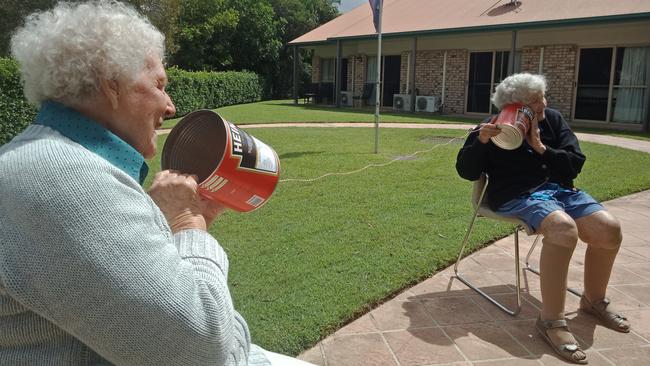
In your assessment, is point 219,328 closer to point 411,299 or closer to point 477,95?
point 411,299

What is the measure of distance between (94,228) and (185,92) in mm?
19340

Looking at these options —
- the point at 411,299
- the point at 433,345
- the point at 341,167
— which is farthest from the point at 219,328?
the point at 341,167

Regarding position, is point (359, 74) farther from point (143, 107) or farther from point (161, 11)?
point (143, 107)

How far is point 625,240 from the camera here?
489 cm

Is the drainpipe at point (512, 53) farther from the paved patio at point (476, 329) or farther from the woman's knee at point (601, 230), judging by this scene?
the woman's knee at point (601, 230)

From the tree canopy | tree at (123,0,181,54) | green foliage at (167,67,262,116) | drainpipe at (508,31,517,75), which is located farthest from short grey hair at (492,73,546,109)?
the tree canopy

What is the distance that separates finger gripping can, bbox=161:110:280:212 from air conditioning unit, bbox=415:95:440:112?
18252 millimetres

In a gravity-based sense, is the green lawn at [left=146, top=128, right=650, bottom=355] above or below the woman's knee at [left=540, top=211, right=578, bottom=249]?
below

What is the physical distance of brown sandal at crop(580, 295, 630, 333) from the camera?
3124 millimetres

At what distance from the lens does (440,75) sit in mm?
19500

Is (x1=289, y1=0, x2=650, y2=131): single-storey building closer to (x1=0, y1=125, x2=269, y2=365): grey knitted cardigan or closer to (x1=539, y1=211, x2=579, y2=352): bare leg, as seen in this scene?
(x1=539, y1=211, x2=579, y2=352): bare leg

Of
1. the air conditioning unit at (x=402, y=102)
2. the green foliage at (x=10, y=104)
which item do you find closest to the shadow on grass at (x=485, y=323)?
the green foliage at (x=10, y=104)

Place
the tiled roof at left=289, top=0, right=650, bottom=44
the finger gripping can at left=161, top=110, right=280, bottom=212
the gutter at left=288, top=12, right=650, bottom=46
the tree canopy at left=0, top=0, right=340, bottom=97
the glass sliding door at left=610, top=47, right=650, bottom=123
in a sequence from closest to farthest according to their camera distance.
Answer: the finger gripping can at left=161, top=110, right=280, bottom=212
the gutter at left=288, top=12, right=650, bottom=46
the tiled roof at left=289, top=0, right=650, bottom=44
the glass sliding door at left=610, top=47, right=650, bottom=123
the tree canopy at left=0, top=0, right=340, bottom=97

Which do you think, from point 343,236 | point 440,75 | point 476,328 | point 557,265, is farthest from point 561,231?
point 440,75
